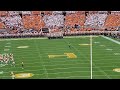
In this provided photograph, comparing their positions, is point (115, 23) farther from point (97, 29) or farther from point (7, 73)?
point (7, 73)

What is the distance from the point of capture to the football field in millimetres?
12695

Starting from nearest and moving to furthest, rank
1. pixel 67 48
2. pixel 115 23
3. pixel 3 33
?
pixel 67 48 < pixel 3 33 < pixel 115 23

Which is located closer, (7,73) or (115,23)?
(7,73)

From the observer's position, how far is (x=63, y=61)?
1556cm

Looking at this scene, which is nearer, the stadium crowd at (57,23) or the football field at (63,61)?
the football field at (63,61)

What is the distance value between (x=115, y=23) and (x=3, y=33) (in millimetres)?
9018

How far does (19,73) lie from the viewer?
13180 mm

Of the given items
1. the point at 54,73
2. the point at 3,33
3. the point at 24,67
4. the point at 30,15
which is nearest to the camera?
the point at 54,73

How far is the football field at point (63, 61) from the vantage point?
12695 millimetres

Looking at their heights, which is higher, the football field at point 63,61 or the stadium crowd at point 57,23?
the stadium crowd at point 57,23

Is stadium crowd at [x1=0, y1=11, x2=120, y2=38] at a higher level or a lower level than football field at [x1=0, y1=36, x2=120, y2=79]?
higher
